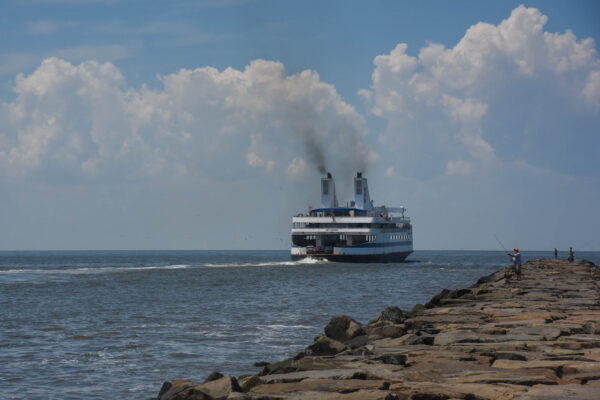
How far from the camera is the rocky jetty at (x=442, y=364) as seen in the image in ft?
29.2

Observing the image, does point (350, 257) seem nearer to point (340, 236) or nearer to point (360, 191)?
point (340, 236)

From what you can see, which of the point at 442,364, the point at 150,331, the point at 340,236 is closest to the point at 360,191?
the point at 340,236

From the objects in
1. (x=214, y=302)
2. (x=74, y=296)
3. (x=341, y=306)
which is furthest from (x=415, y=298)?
(x=74, y=296)

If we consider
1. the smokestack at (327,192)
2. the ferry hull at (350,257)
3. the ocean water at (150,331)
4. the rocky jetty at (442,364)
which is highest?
the smokestack at (327,192)

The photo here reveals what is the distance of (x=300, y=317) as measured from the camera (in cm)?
2559

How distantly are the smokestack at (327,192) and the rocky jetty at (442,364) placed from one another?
249 feet

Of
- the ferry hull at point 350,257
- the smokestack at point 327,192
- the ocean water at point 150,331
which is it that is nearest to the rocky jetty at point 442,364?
the ocean water at point 150,331

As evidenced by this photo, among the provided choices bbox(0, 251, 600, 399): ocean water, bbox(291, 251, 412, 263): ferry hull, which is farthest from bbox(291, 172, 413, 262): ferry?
bbox(0, 251, 600, 399): ocean water

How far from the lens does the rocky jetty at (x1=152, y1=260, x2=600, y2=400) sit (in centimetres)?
890

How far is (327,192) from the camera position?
94.9 meters

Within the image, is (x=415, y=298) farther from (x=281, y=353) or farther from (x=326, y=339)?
(x=326, y=339)

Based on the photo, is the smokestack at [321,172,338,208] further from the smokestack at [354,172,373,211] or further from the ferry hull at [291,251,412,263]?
the ferry hull at [291,251,412,263]

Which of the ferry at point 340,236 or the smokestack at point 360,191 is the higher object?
the smokestack at point 360,191

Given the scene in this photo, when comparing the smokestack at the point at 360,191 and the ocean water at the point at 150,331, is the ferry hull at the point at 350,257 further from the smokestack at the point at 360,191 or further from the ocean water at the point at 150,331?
the ocean water at the point at 150,331
